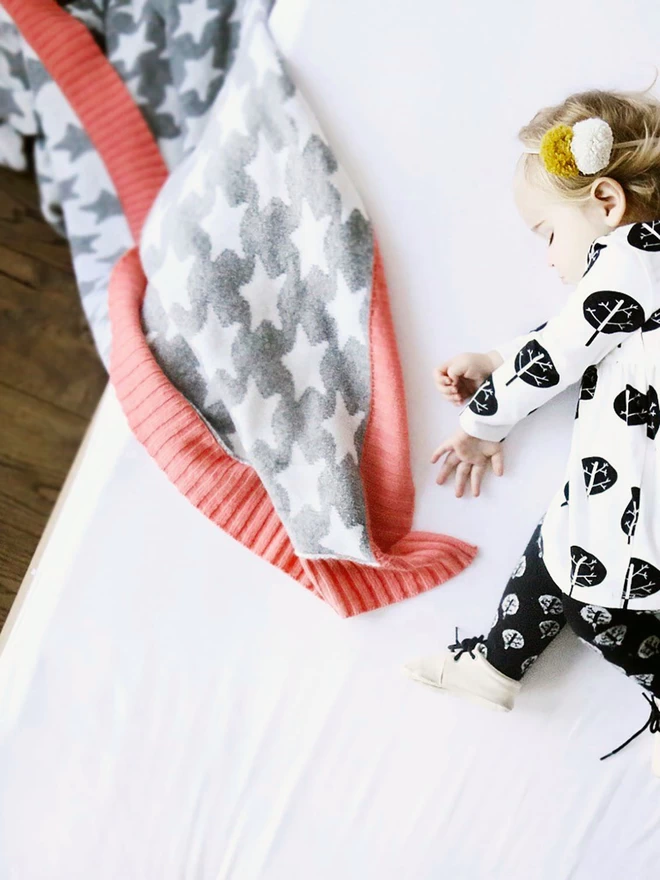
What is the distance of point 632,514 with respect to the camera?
0.82 meters

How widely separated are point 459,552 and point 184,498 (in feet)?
1.02

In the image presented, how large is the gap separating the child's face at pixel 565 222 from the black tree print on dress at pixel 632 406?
0.14 meters

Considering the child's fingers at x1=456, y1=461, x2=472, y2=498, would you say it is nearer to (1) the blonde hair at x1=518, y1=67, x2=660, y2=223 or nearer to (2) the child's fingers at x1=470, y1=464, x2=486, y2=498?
(2) the child's fingers at x1=470, y1=464, x2=486, y2=498

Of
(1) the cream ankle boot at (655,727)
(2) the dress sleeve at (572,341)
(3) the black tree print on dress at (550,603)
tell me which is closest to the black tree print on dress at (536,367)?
(2) the dress sleeve at (572,341)

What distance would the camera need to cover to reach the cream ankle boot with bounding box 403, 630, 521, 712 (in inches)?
34.5

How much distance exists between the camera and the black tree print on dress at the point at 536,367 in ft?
2.74

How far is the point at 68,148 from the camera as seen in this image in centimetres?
120

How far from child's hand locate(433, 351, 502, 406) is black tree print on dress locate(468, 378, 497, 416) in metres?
0.04

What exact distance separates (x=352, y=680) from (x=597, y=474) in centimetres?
34

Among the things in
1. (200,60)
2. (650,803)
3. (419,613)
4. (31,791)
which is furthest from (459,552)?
(200,60)

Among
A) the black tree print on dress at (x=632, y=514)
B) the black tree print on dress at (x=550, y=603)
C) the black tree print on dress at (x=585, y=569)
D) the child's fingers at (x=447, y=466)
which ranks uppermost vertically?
the black tree print on dress at (x=632, y=514)

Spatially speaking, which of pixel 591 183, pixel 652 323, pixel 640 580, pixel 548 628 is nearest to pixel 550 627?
pixel 548 628

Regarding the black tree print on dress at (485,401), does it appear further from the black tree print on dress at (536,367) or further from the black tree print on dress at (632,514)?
the black tree print on dress at (632,514)

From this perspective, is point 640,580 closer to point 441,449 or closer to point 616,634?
point 616,634
